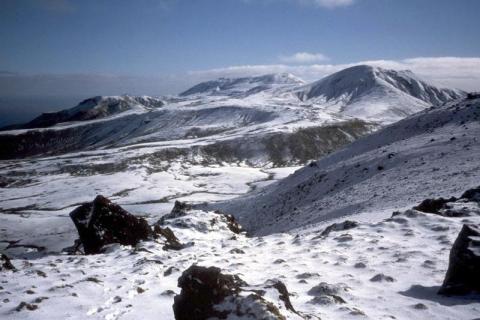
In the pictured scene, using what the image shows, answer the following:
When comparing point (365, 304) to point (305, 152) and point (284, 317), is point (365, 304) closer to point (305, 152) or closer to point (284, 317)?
point (284, 317)

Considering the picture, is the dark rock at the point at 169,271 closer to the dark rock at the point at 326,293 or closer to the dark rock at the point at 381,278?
the dark rock at the point at 326,293

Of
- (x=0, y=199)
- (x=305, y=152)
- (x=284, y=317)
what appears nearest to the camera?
(x=284, y=317)

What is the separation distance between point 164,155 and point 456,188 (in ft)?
364

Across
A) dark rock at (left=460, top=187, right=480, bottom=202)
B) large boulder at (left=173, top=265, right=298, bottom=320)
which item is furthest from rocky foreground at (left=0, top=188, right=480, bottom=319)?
dark rock at (left=460, top=187, right=480, bottom=202)

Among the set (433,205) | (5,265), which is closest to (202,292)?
(5,265)

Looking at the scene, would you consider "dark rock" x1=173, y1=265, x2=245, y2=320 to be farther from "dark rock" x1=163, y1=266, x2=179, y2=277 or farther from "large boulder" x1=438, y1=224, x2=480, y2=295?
"large boulder" x1=438, y1=224, x2=480, y2=295

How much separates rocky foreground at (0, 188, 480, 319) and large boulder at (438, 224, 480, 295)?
0.03 metres

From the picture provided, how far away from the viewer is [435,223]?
1555 centimetres

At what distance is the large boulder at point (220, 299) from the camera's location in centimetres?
709

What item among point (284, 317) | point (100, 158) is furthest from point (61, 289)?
point (100, 158)

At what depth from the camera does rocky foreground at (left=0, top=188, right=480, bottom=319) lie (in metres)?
8.10

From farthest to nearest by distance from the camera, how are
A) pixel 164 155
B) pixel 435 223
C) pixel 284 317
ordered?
1. pixel 164 155
2. pixel 435 223
3. pixel 284 317

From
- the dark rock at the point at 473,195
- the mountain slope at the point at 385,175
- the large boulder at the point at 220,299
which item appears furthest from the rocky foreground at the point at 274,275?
the mountain slope at the point at 385,175

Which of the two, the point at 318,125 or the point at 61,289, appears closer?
the point at 61,289
